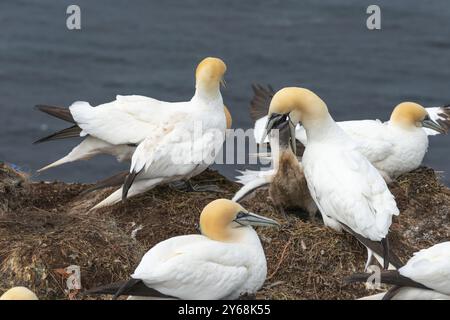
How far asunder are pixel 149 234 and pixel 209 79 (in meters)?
1.68

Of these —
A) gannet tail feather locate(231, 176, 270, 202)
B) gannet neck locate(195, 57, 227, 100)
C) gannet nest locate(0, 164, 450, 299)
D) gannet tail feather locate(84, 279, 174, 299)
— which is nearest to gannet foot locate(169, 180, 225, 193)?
gannet nest locate(0, 164, 450, 299)

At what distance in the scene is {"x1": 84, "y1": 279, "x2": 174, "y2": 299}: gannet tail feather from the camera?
7350 mm

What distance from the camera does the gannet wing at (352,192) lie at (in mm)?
8922

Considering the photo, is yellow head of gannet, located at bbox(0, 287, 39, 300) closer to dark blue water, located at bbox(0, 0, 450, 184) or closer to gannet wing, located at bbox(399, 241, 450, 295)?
gannet wing, located at bbox(399, 241, 450, 295)

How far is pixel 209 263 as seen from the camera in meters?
7.84

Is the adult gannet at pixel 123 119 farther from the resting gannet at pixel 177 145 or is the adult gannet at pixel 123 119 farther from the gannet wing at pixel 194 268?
the gannet wing at pixel 194 268

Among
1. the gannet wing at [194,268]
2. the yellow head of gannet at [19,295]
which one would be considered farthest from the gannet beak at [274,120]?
the yellow head of gannet at [19,295]

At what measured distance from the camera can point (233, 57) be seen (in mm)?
21281

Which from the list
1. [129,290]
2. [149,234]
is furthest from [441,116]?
[129,290]

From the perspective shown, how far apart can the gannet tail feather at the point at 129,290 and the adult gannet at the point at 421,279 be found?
1.30m

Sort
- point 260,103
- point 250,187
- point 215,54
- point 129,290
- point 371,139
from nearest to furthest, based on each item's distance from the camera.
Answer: point 129,290
point 250,187
point 371,139
point 260,103
point 215,54

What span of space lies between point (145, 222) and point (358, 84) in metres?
11.7

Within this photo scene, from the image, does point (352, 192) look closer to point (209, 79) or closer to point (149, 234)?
point (149, 234)
